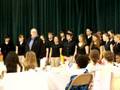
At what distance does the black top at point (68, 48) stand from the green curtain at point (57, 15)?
402 centimetres

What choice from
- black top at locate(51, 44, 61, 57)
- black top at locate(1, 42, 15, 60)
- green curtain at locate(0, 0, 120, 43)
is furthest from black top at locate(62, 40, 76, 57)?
green curtain at locate(0, 0, 120, 43)

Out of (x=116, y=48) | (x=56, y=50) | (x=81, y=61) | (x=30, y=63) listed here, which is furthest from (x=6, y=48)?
(x=81, y=61)

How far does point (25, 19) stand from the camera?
19.2 m

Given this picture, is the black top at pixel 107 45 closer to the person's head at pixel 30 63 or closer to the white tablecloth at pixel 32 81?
the person's head at pixel 30 63

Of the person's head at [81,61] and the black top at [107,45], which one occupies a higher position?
the person's head at [81,61]

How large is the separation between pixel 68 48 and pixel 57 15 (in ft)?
18.5

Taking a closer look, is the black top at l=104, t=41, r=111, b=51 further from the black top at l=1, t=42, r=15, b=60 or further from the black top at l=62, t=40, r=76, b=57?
the black top at l=1, t=42, r=15, b=60

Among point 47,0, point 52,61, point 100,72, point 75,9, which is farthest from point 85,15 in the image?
point 100,72

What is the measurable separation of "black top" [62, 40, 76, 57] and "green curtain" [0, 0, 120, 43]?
13.2ft

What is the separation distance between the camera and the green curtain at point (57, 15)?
17.2 m

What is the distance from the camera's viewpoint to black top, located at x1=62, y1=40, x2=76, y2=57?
13141 millimetres

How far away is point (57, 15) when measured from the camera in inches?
733

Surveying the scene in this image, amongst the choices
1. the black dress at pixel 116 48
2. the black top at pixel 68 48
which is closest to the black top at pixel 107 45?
the black dress at pixel 116 48

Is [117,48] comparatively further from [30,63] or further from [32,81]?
[32,81]
